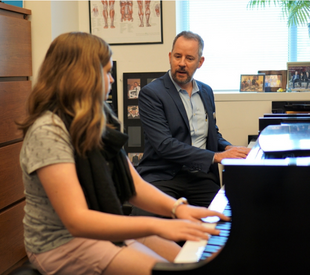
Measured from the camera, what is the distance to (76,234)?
3.35 ft

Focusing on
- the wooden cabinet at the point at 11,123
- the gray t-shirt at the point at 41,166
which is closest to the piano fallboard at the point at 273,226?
the gray t-shirt at the point at 41,166

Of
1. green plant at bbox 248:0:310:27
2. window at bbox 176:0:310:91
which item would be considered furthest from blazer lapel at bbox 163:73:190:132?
green plant at bbox 248:0:310:27

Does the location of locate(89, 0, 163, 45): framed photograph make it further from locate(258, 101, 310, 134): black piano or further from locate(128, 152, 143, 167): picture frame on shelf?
locate(258, 101, 310, 134): black piano

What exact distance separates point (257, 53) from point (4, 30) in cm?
211

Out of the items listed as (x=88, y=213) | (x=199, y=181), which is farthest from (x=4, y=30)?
(x=88, y=213)

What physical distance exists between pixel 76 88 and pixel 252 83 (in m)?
2.47

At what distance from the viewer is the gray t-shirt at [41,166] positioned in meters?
1.05

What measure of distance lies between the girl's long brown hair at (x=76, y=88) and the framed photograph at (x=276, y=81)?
2.40 meters

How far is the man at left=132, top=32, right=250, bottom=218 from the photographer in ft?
7.07

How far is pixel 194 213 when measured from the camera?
116 centimetres

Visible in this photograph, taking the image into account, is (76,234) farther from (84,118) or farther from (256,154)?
(256,154)

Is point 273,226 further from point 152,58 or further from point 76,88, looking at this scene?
point 152,58

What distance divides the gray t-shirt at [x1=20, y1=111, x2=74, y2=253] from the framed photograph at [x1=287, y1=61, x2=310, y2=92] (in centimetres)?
252

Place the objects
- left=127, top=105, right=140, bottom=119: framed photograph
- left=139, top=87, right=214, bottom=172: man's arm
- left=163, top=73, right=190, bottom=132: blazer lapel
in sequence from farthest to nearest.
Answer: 1. left=127, top=105, right=140, bottom=119: framed photograph
2. left=163, top=73, right=190, bottom=132: blazer lapel
3. left=139, top=87, right=214, bottom=172: man's arm
